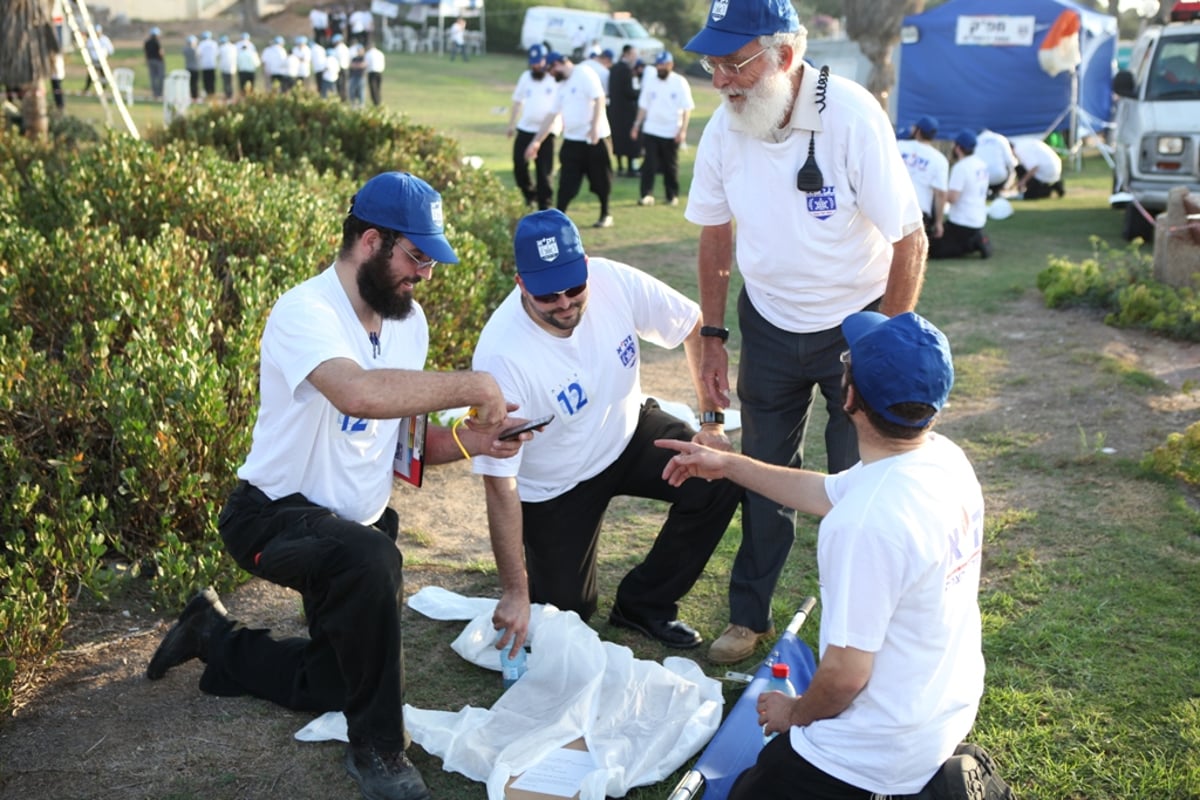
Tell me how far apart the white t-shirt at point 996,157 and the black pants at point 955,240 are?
14.1 ft

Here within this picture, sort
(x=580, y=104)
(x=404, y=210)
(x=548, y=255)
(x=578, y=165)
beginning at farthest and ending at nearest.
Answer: (x=578, y=165) → (x=580, y=104) → (x=548, y=255) → (x=404, y=210)

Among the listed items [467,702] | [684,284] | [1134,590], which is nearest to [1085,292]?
[684,284]

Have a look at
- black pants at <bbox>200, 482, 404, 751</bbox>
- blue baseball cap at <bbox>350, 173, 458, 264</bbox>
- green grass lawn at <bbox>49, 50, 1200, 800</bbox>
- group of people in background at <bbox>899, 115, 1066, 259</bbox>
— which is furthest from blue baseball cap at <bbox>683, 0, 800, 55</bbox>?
group of people in background at <bbox>899, 115, 1066, 259</bbox>

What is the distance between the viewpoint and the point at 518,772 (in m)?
3.46

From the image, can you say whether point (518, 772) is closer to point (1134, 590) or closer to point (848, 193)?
point (848, 193)

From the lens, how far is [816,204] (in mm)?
4059

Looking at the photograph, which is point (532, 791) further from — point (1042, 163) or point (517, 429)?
point (1042, 163)

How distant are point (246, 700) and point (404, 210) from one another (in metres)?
1.81

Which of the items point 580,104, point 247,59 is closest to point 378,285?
point 580,104

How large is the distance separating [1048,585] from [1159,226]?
601 cm

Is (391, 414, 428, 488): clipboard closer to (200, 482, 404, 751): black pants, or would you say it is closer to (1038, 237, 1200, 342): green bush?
(200, 482, 404, 751): black pants

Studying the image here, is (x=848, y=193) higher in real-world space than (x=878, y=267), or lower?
higher

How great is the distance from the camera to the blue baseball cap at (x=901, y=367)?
2.62 metres

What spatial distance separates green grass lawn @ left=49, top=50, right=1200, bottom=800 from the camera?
3.64 meters
